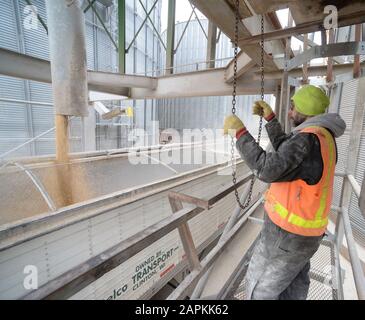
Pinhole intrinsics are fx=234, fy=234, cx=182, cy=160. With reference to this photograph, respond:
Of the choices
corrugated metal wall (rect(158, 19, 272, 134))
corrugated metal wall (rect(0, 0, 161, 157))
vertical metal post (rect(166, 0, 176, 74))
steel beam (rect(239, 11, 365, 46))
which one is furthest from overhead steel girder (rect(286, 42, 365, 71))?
corrugated metal wall (rect(158, 19, 272, 134))

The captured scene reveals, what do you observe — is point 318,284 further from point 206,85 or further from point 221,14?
point 206,85

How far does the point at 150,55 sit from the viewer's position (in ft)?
48.0

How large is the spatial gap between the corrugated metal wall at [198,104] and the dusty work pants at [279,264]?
34.2ft

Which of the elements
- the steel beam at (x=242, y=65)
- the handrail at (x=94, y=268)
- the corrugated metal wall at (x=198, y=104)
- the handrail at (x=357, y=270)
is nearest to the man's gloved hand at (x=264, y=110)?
the steel beam at (x=242, y=65)

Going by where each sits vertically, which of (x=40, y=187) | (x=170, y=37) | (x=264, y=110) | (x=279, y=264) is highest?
(x=170, y=37)

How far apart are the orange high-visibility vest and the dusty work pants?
0.26 ft

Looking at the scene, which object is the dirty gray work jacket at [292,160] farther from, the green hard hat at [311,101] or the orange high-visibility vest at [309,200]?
the green hard hat at [311,101]

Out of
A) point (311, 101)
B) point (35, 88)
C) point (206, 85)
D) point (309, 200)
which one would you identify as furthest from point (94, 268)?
point (35, 88)

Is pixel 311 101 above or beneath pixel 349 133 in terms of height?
above

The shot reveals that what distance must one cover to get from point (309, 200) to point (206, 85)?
320cm

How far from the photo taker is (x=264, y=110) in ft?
6.84

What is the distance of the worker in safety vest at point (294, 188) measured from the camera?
1.42 m

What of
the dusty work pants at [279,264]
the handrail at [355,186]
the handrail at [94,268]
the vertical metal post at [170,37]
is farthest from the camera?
the vertical metal post at [170,37]

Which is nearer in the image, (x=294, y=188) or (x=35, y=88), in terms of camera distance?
(x=294, y=188)
